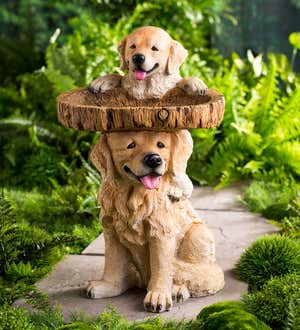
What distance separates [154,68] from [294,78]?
4069mm

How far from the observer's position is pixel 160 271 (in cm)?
405

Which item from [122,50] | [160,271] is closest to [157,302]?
[160,271]

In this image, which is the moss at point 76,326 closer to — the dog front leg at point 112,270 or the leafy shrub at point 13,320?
the leafy shrub at point 13,320

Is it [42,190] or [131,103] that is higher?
[131,103]

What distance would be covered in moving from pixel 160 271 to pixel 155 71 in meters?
1.21

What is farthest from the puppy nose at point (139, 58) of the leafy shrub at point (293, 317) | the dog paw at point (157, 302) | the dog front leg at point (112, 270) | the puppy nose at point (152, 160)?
the leafy shrub at point (293, 317)

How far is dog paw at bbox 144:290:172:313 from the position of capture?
3.96 meters

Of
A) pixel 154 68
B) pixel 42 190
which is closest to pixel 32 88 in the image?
pixel 42 190

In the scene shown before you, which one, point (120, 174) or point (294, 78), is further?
point (294, 78)

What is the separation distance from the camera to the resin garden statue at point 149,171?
3.82 meters

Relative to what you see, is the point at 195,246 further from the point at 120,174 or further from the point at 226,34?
the point at 226,34

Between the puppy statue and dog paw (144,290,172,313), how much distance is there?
23.1 inches

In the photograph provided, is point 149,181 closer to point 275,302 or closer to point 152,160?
point 152,160

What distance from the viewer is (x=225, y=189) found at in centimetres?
668
